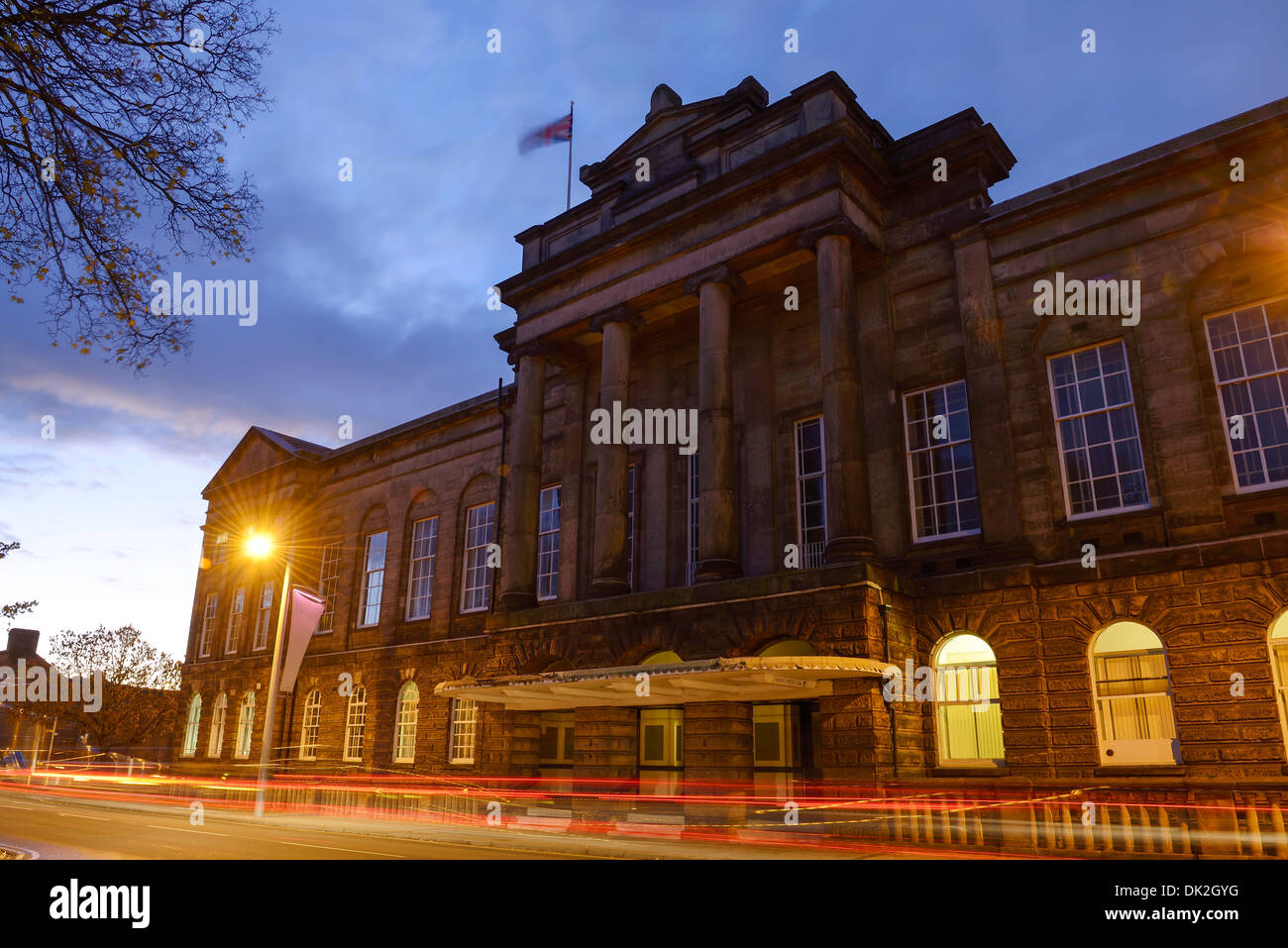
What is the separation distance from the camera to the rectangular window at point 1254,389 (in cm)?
1744

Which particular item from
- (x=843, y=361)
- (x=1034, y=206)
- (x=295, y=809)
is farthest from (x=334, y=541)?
(x=1034, y=206)

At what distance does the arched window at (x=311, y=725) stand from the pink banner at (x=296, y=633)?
13.6 metres

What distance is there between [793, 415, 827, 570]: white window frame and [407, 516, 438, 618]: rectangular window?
16283mm

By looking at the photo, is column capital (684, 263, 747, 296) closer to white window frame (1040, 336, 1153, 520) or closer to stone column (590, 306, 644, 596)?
stone column (590, 306, 644, 596)

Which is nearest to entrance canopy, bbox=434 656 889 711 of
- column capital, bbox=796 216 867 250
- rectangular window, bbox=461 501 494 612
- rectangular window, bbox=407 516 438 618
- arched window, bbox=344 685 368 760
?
rectangular window, bbox=461 501 494 612

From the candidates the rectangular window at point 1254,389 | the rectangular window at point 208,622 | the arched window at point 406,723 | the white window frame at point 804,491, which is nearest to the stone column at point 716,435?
the white window frame at point 804,491

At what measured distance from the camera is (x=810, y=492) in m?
23.7

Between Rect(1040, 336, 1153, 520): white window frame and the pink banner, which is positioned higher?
Rect(1040, 336, 1153, 520): white window frame

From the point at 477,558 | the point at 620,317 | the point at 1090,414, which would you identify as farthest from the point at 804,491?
the point at 477,558

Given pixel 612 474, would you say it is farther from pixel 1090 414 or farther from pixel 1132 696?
pixel 1132 696

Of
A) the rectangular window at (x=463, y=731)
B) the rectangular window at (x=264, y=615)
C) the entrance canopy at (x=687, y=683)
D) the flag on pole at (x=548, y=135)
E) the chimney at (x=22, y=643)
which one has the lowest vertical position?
the rectangular window at (x=463, y=731)

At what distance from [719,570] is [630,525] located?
20.0ft

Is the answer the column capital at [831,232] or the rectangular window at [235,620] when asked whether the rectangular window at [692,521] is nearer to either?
the column capital at [831,232]

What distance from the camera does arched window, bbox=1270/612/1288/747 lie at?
16141mm
